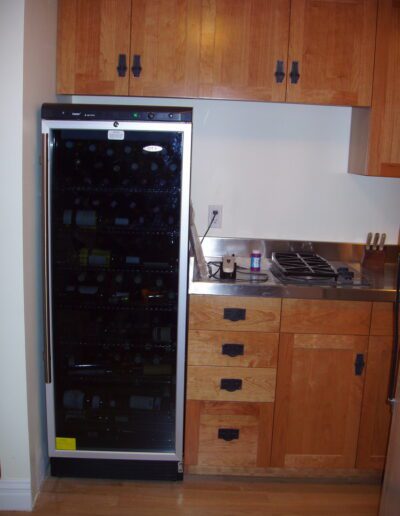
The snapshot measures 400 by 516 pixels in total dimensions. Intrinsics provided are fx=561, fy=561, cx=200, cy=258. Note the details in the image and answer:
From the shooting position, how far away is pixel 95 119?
7.47ft

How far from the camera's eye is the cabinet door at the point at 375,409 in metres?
2.48

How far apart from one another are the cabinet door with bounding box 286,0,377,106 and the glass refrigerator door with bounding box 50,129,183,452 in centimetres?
72

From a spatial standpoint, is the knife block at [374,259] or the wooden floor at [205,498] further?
the knife block at [374,259]

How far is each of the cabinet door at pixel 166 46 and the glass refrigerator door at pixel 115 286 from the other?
36 centimetres

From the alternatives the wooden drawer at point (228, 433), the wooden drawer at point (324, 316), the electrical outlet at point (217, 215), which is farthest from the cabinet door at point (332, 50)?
the wooden drawer at point (228, 433)

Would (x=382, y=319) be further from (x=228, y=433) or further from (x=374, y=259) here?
(x=228, y=433)

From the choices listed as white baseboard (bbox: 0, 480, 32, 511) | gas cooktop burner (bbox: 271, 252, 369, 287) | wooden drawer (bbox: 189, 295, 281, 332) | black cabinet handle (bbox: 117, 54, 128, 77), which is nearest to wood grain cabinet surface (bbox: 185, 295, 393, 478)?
wooden drawer (bbox: 189, 295, 281, 332)

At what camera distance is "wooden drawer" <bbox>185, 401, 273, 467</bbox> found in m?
2.51

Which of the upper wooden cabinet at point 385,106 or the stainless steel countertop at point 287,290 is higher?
the upper wooden cabinet at point 385,106

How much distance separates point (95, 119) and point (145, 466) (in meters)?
1.54

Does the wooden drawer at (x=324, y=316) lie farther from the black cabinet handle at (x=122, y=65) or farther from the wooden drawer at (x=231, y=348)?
the black cabinet handle at (x=122, y=65)

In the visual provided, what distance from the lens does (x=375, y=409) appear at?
253cm

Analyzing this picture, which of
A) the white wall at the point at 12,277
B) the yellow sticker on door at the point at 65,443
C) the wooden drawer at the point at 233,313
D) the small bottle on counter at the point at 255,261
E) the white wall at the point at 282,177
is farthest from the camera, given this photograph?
the white wall at the point at 282,177

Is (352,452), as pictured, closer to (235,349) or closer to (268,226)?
(235,349)
